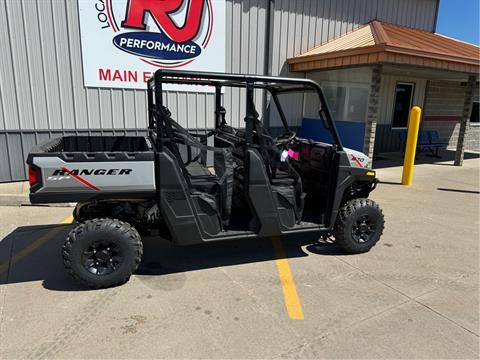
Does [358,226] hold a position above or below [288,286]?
above

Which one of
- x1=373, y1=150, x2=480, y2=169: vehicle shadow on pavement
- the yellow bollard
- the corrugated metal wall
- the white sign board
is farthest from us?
x1=373, y1=150, x2=480, y2=169: vehicle shadow on pavement

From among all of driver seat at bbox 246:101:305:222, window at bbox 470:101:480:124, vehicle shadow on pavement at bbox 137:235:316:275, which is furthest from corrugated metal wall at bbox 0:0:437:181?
window at bbox 470:101:480:124

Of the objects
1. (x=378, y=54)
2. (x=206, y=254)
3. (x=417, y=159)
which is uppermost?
(x=378, y=54)

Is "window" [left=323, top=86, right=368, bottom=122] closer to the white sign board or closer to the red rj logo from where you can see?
the white sign board

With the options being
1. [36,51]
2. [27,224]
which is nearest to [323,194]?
[27,224]

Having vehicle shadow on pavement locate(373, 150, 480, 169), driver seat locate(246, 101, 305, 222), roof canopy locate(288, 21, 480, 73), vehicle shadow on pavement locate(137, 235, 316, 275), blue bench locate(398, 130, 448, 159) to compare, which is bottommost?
vehicle shadow on pavement locate(373, 150, 480, 169)

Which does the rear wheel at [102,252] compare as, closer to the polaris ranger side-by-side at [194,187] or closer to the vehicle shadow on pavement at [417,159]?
the polaris ranger side-by-side at [194,187]

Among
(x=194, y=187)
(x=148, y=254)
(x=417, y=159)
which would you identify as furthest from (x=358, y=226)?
(x=417, y=159)

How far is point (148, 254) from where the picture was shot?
4016mm

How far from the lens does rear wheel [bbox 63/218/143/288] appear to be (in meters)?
3.10

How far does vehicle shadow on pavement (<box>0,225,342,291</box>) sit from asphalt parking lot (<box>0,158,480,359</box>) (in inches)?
0.5

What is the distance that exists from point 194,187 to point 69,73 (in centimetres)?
518

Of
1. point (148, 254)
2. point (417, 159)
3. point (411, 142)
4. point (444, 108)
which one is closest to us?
point (148, 254)

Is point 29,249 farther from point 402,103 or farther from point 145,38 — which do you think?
point 402,103
